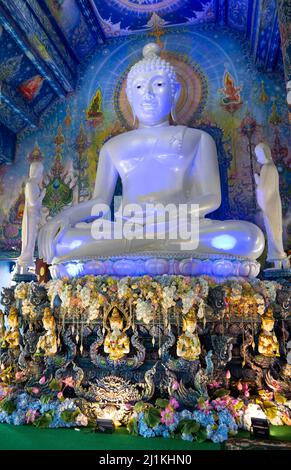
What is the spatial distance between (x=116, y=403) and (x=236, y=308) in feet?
3.25

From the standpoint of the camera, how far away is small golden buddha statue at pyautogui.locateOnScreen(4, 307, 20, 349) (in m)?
2.76

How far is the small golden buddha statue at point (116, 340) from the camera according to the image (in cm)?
238

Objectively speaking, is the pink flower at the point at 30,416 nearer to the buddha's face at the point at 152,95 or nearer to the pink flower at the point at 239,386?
the pink flower at the point at 239,386

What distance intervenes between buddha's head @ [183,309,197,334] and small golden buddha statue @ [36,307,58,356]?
0.89 metres

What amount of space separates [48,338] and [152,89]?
264cm

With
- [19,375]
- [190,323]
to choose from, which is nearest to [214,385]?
[190,323]

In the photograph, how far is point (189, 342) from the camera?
2305mm

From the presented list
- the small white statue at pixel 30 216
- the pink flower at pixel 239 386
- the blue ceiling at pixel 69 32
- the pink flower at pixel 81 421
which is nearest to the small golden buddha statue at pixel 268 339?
the pink flower at pixel 239 386

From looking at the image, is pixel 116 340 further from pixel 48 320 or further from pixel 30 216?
pixel 30 216

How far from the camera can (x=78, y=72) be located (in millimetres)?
5211

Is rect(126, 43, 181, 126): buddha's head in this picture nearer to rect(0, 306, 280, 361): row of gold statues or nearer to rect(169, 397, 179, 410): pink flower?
rect(0, 306, 280, 361): row of gold statues

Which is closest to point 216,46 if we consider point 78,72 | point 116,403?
point 78,72

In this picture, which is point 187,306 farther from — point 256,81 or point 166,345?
point 256,81

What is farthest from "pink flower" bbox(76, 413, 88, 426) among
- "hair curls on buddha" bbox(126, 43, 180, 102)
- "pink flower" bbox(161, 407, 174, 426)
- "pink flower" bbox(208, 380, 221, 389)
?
"hair curls on buddha" bbox(126, 43, 180, 102)
